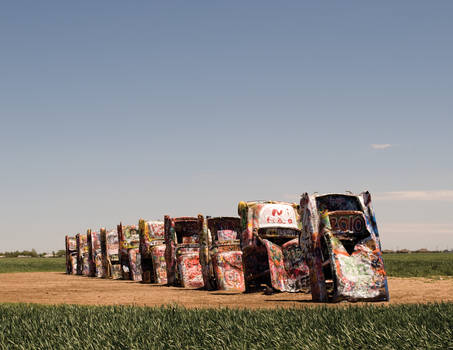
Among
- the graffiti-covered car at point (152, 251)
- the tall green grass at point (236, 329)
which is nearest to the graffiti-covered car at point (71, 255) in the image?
the graffiti-covered car at point (152, 251)

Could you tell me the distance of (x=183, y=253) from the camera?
58.5 feet

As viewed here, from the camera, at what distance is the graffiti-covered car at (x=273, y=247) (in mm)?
13875

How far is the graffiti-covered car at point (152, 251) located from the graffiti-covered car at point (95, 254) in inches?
242

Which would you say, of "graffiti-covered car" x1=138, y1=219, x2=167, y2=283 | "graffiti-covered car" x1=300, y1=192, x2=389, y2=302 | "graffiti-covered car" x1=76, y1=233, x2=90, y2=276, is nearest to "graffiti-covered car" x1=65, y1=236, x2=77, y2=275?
"graffiti-covered car" x1=76, y1=233, x2=90, y2=276

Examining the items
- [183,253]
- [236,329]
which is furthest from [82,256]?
[236,329]

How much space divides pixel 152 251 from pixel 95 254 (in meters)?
8.01

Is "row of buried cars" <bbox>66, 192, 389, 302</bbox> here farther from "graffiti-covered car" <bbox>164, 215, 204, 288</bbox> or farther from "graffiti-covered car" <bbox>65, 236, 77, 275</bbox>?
"graffiti-covered car" <bbox>65, 236, 77, 275</bbox>

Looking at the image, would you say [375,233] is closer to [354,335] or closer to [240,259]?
[240,259]

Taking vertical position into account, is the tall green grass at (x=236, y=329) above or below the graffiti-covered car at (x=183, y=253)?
below

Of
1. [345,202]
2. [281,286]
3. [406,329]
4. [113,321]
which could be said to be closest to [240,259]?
[281,286]

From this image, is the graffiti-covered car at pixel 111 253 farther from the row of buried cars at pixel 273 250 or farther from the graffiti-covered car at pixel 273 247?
the graffiti-covered car at pixel 273 247

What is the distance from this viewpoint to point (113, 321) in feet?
22.8

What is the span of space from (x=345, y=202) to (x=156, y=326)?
666cm

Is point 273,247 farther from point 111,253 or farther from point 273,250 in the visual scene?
point 111,253
